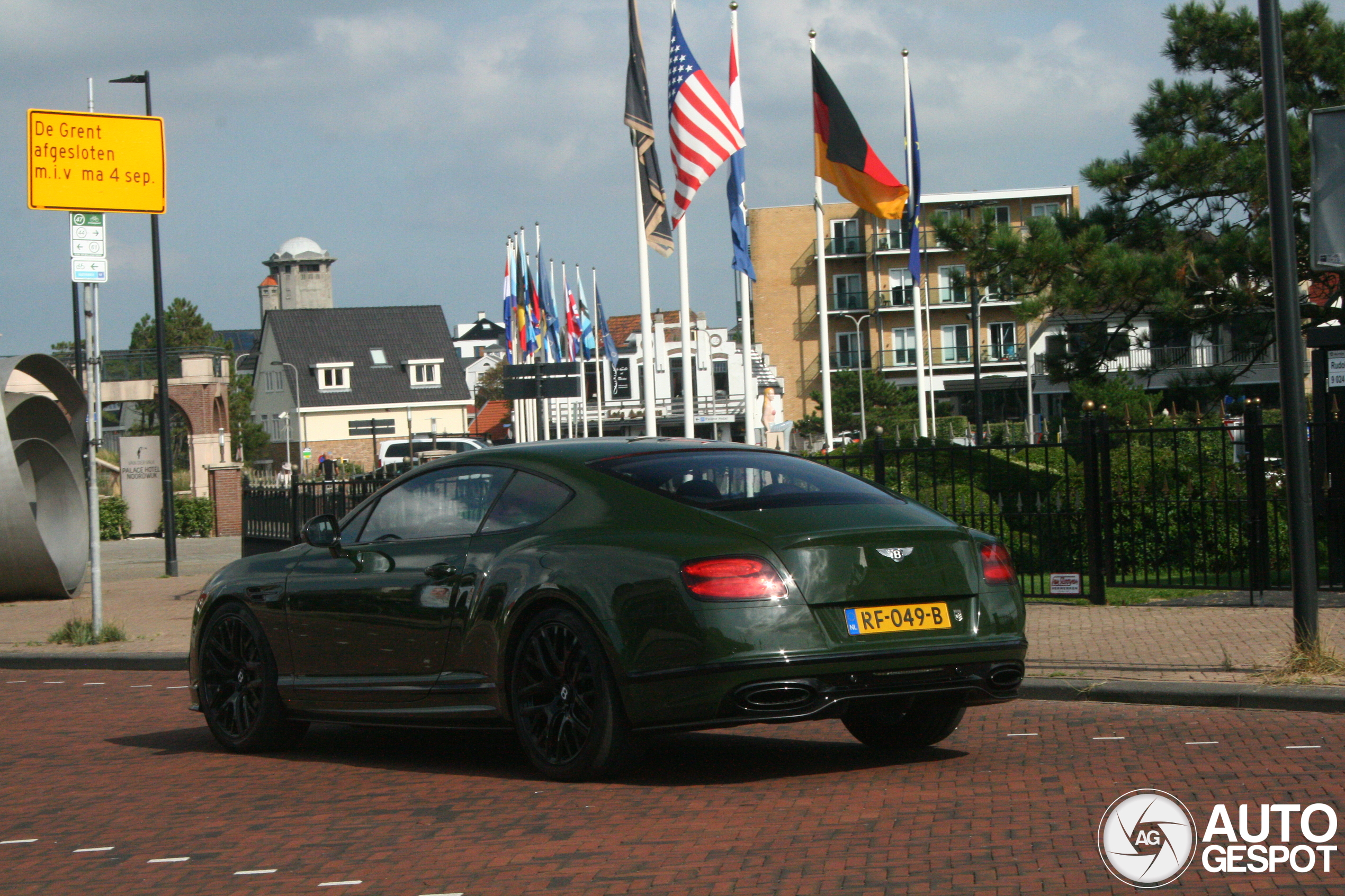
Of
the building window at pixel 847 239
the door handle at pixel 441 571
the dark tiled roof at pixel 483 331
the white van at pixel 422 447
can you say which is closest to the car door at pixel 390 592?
the door handle at pixel 441 571

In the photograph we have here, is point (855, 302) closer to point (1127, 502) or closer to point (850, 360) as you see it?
point (850, 360)

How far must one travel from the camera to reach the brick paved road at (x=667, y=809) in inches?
195

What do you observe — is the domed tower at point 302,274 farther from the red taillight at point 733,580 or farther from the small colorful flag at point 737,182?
the red taillight at point 733,580

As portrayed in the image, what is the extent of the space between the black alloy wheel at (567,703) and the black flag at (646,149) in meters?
15.5

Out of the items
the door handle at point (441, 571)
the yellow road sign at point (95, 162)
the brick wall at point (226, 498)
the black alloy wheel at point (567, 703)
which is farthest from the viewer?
the brick wall at point (226, 498)

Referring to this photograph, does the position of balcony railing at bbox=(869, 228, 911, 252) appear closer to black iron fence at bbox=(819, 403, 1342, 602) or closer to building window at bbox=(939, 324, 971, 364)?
building window at bbox=(939, 324, 971, 364)

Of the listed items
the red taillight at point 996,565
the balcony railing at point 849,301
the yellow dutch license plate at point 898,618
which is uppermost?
the balcony railing at point 849,301

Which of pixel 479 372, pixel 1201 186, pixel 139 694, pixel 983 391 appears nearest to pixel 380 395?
pixel 983 391

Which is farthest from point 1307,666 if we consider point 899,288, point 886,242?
point 886,242

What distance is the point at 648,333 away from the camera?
73.2ft

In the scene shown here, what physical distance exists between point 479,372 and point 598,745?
152488 millimetres

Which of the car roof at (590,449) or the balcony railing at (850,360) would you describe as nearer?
the car roof at (590,449)

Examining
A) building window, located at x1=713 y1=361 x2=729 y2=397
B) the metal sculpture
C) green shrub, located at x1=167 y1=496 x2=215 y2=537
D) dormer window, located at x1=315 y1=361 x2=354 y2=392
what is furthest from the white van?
building window, located at x1=713 y1=361 x2=729 y2=397

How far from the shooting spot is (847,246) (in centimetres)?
9244
